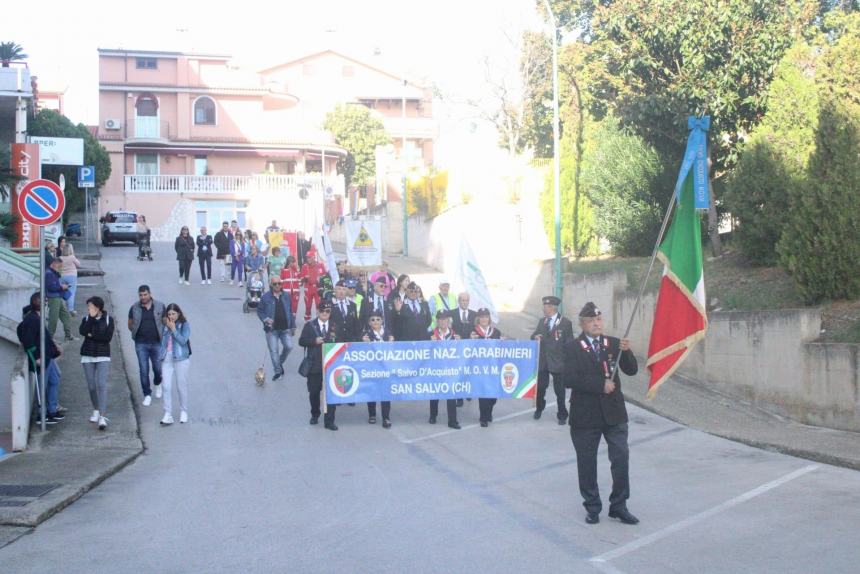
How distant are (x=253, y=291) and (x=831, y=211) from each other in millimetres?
13071

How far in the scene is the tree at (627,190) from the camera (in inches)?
925

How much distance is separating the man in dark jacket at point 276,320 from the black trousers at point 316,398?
2906 millimetres

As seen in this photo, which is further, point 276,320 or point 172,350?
point 276,320

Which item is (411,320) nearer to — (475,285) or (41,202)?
(475,285)

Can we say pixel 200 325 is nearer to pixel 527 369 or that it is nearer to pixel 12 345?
pixel 12 345

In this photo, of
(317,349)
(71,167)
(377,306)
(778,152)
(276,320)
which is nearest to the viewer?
(317,349)

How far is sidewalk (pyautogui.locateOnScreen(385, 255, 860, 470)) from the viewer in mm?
12211

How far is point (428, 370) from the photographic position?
551 inches

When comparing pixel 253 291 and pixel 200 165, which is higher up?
pixel 200 165

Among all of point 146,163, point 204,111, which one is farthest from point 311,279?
point 204,111

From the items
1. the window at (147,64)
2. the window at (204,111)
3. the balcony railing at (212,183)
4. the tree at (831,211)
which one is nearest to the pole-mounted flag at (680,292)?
the tree at (831,211)

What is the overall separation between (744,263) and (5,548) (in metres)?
15.1

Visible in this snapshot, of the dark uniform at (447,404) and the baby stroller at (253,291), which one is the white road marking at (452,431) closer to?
the dark uniform at (447,404)

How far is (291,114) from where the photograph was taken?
63.5 metres
